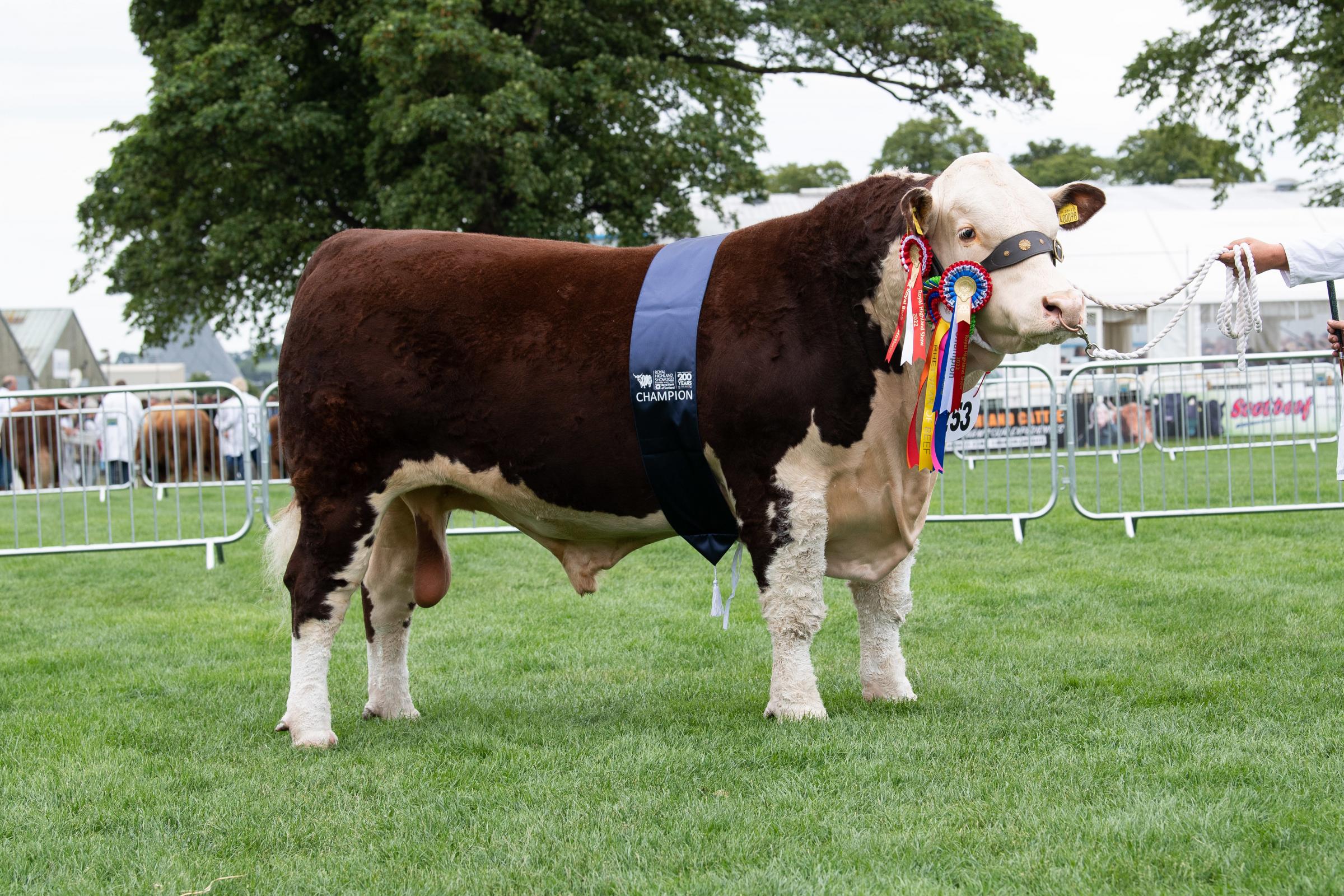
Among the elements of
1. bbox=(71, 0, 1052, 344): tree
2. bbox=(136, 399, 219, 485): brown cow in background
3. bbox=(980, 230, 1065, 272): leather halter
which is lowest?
bbox=(136, 399, 219, 485): brown cow in background

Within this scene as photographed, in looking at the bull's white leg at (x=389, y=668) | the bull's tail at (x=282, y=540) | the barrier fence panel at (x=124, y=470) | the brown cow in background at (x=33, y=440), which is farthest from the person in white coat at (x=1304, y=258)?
the brown cow in background at (x=33, y=440)

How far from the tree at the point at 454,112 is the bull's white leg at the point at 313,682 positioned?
44.4 ft

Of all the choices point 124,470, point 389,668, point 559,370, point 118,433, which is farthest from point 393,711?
point 124,470

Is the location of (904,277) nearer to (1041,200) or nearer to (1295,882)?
(1041,200)

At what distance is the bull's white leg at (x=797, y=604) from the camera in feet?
14.8

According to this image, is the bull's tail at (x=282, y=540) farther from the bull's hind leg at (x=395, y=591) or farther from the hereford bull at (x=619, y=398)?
the bull's hind leg at (x=395, y=591)

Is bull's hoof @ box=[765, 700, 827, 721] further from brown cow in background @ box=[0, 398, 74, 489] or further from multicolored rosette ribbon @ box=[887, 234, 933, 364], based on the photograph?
brown cow in background @ box=[0, 398, 74, 489]

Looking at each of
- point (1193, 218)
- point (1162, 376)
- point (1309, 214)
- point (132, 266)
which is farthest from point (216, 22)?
point (1309, 214)

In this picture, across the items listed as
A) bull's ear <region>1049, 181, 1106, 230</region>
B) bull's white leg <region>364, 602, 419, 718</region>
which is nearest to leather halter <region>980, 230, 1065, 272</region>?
bull's ear <region>1049, 181, 1106, 230</region>

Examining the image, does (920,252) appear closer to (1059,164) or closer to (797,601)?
(797,601)

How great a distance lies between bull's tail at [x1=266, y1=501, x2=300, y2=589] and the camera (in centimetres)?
507

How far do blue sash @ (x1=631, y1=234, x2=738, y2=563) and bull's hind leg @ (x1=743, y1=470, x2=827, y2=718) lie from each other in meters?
0.27

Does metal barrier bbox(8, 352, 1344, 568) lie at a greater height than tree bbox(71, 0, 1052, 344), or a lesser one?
lesser

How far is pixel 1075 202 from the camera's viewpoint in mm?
4594
